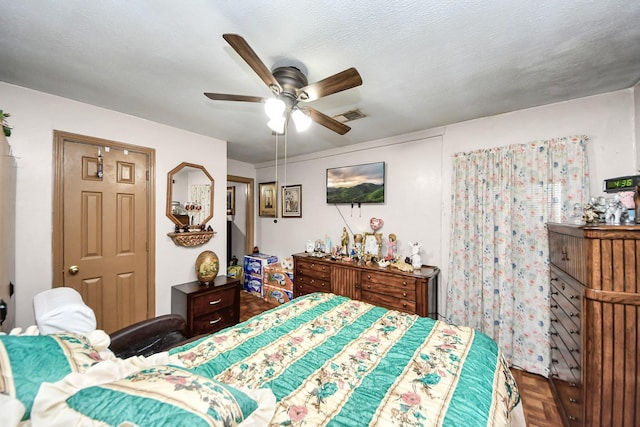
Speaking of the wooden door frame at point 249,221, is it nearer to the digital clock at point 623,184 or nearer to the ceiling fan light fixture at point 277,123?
the ceiling fan light fixture at point 277,123

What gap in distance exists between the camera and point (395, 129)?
282 centimetres

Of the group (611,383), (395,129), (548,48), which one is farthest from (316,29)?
(611,383)

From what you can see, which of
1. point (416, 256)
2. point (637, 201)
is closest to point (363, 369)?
point (416, 256)

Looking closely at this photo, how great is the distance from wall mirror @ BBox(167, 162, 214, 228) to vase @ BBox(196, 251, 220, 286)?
431 millimetres

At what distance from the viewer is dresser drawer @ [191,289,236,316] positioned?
99.5 inches

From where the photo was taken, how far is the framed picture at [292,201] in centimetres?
410

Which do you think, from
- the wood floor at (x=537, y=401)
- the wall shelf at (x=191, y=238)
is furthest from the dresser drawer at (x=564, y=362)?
the wall shelf at (x=191, y=238)

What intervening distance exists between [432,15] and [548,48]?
2.84ft

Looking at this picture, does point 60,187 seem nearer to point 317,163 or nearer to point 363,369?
point 363,369

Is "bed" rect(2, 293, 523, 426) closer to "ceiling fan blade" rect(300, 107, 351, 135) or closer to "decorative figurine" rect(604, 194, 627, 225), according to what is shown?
"decorative figurine" rect(604, 194, 627, 225)

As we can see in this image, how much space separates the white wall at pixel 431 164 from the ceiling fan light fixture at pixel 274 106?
4.93 ft

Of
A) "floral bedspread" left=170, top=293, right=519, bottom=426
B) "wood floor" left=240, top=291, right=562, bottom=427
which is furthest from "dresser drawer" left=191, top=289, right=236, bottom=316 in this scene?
"wood floor" left=240, top=291, right=562, bottom=427

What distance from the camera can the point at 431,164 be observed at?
2830 mm

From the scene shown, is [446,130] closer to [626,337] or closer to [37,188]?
[626,337]
